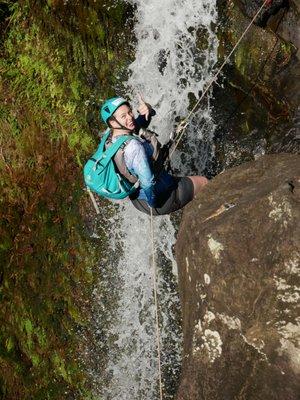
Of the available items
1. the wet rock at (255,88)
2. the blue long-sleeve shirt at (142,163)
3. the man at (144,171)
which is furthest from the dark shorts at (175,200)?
the wet rock at (255,88)

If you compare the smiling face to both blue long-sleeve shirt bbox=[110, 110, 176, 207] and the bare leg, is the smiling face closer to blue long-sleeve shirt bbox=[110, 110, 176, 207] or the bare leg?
blue long-sleeve shirt bbox=[110, 110, 176, 207]

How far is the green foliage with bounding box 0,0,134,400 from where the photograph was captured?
8836mm

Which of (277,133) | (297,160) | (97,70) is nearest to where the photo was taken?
(297,160)

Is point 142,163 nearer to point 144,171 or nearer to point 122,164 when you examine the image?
point 144,171

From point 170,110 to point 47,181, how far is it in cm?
256

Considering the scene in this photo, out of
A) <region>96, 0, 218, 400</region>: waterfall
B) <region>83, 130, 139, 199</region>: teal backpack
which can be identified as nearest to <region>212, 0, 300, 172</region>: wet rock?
<region>96, 0, 218, 400</region>: waterfall

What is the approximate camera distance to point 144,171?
5684 mm

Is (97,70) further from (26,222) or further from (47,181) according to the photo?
(26,222)

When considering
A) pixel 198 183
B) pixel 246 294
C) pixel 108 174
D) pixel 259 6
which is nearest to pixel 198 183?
pixel 198 183

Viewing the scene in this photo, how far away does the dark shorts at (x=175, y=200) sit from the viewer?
6719 mm

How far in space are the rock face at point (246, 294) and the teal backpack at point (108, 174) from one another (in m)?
0.99

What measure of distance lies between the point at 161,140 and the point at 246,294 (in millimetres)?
4160

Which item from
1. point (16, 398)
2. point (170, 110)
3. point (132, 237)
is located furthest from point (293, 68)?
point (16, 398)

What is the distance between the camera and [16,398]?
375 inches
